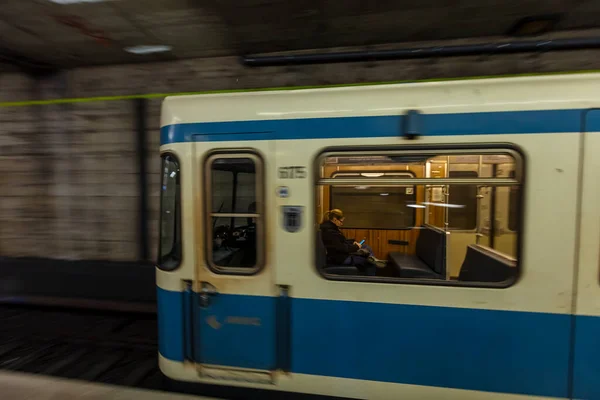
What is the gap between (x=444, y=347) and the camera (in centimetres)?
245

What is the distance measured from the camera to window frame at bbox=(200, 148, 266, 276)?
2670mm

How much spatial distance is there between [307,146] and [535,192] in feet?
5.24

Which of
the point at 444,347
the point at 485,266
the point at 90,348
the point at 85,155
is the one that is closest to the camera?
the point at 444,347

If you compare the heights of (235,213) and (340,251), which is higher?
(235,213)

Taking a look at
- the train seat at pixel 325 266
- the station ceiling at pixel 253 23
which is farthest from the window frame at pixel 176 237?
the station ceiling at pixel 253 23

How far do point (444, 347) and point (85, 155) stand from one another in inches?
272

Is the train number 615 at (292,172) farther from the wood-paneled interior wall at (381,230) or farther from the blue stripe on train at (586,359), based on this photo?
the blue stripe on train at (586,359)

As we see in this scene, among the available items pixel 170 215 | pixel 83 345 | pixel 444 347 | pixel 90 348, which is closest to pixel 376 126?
pixel 444 347

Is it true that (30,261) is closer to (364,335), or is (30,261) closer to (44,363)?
(44,363)

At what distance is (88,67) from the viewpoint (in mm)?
6547

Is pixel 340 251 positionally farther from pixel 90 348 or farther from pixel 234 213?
pixel 90 348

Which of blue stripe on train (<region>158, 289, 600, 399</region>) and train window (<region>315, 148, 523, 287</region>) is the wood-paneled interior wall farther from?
blue stripe on train (<region>158, 289, 600, 399</region>)

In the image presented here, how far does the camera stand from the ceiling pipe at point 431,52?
4.95 meters

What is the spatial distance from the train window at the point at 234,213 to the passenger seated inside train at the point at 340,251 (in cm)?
59
